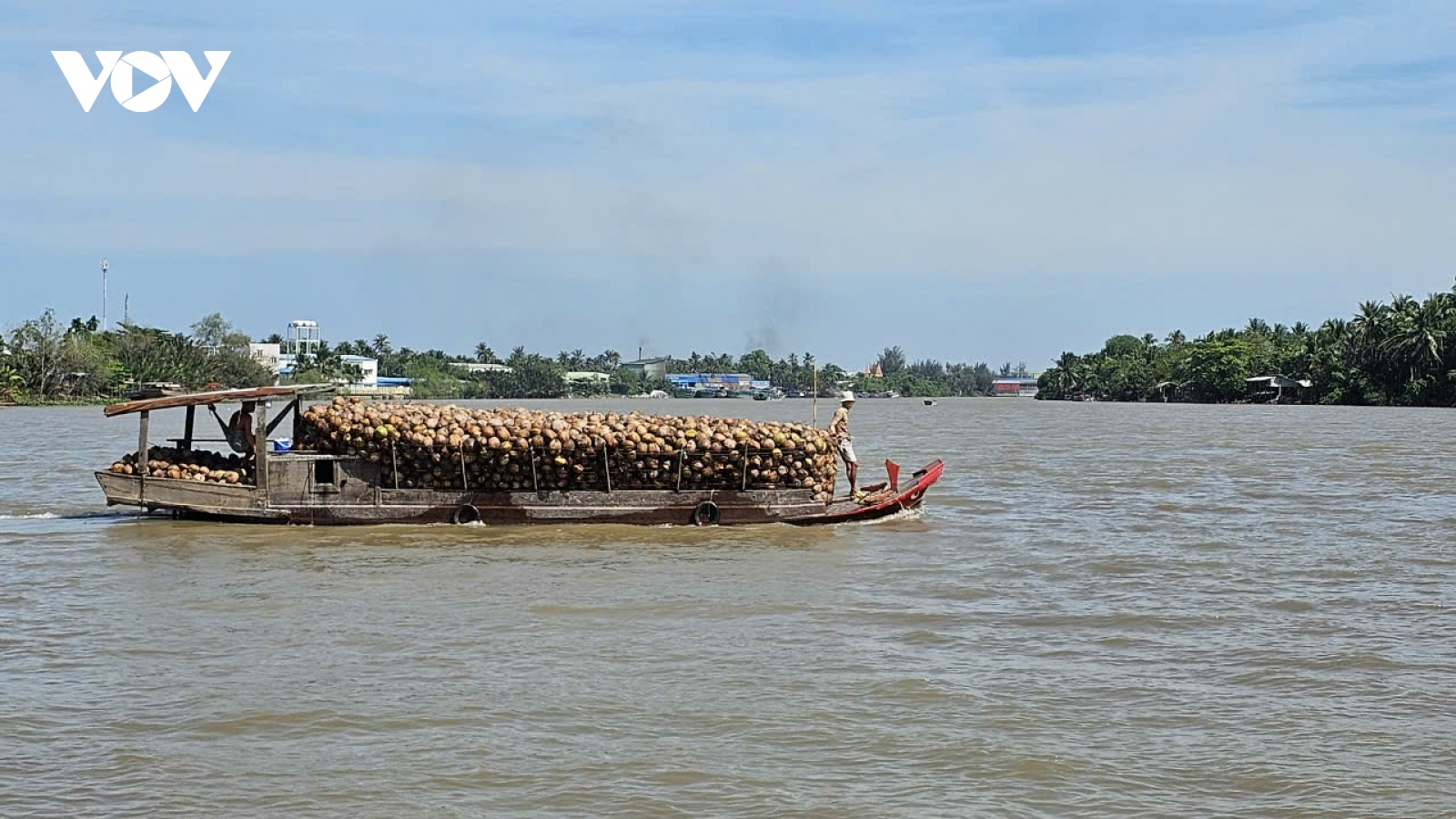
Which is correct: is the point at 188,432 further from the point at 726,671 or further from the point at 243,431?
the point at 726,671

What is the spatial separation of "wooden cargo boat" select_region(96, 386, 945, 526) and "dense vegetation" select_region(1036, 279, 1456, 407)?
8957 centimetres

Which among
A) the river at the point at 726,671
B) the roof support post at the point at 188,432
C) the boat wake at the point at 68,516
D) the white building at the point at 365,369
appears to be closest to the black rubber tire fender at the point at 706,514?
the river at the point at 726,671

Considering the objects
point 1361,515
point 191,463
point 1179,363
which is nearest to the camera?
point 191,463

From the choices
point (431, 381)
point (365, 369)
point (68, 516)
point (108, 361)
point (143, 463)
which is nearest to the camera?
point (143, 463)

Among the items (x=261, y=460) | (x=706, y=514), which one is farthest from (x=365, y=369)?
(x=706, y=514)

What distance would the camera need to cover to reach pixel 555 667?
11219mm

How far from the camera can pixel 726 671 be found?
11.1 meters

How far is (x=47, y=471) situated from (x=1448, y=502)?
95.2ft

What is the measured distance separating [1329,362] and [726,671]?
10809cm

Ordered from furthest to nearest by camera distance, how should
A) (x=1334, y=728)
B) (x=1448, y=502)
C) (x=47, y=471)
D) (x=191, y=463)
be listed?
(x=47, y=471), (x=1448, y=502), (x=191, y=463), (x=1334, y=728)

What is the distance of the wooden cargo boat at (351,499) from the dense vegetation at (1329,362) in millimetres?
89570

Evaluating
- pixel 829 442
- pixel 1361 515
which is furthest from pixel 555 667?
pixel 1361 515

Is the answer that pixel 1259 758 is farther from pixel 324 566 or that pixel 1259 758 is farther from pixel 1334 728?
pixel 324 566

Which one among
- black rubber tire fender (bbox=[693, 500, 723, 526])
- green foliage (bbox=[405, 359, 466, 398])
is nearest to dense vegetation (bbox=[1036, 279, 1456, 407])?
green foliage (bbox=[405, 359, 466, 398])
